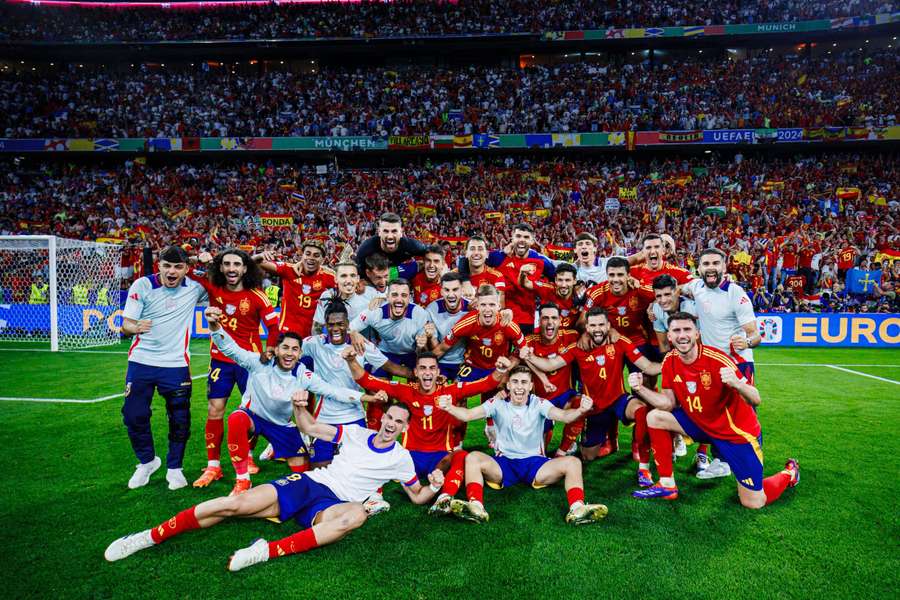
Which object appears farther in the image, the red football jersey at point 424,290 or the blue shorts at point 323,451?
the red football jersey at point 424,290

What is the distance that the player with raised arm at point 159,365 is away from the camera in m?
5.23

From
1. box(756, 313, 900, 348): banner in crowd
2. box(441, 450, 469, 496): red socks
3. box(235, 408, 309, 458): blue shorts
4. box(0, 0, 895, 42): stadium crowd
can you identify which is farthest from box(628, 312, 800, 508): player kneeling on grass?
box(0, 0, 895, 42): stadium crowd

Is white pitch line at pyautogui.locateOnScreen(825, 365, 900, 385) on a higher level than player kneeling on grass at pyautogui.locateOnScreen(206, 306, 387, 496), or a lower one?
lower

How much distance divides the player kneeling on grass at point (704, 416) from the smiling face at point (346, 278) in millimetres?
2976

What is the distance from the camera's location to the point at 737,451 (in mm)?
4852

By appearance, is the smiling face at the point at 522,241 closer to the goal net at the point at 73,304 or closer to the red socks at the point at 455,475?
the red socks at the point at 455,475

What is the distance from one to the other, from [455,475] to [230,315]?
2798 millimetres

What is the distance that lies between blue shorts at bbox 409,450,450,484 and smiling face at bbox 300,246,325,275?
259 centimetres

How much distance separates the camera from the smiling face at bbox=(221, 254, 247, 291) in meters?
5.60

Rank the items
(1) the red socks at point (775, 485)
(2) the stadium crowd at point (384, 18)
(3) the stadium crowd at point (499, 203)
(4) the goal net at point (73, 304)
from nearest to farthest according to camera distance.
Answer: (1) the red socks at point (775, 485)
(4) the goal net at point (73, 304)
(3) the stadium crowd at point (499, 203)
(2) the stadium crowd at point (384, 18)

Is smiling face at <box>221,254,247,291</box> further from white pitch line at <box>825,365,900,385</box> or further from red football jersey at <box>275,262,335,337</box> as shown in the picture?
white pitch line at <box>825,365,900,385</box>

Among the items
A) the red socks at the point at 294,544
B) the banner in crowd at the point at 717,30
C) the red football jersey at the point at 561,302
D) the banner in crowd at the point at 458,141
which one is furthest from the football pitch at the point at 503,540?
the banner in crowd at the point at 717,30

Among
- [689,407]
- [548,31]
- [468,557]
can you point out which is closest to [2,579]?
[468,557]

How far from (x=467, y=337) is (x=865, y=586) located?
12.9ft
